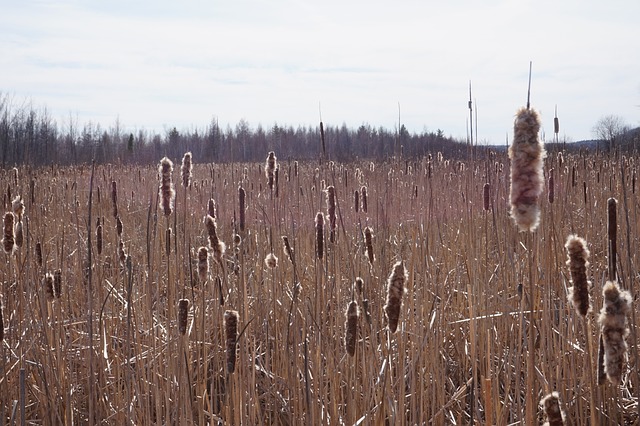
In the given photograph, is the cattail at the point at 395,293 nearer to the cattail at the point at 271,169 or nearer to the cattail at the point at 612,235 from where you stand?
the cattail at the point at 612,235

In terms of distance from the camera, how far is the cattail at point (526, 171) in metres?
1.04

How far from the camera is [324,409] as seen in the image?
1.79 meters

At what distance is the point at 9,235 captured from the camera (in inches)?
88.9

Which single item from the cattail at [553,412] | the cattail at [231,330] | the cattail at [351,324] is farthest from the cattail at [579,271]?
the cattail at [231,330]

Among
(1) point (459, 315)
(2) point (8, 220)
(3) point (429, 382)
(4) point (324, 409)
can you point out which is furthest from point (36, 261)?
(1) point (459, 315)

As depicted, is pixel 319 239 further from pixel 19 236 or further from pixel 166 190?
pixel 19 236

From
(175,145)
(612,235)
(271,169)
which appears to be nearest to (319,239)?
(271,169)

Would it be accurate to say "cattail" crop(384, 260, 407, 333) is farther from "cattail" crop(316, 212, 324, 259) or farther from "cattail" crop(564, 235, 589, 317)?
"cattail" crop(316, 212, 324, 259)

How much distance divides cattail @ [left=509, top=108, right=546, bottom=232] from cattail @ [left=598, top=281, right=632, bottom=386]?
0.17m

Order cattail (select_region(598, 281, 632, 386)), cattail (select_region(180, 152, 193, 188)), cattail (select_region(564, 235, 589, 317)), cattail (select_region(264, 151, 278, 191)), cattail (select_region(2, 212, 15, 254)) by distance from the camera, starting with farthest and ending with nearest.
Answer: cattail (select_region(264, 151, 278, 191)), cattail (select_region(180, 152, 193, 188)), cattail (select_region(2, 212, 15, 254)), cattail (select_region(564, 235, 589, 317)), cattail (select_region(598, 281, 632, 386))

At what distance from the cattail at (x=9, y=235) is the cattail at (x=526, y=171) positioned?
1900 millimetres

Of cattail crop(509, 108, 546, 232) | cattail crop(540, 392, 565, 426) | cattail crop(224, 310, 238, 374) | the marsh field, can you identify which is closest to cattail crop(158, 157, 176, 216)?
the marsh field

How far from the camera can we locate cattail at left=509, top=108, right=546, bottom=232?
104 cm

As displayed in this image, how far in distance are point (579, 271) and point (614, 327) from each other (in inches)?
6.4
